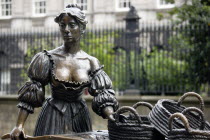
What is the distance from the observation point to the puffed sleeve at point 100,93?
5414 mm

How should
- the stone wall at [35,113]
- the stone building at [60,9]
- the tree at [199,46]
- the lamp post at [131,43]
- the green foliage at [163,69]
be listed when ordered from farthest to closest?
the stone building at [60,9] < the lamp post at [131,43] < the green foliage at [163,69] < the tree at [199,46] < the stone wall at [35,113]

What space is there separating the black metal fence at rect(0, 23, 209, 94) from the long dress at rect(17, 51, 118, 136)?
793cm

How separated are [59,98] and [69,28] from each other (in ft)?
2.55

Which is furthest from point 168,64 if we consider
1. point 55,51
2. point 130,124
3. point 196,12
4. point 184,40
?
point 130,124

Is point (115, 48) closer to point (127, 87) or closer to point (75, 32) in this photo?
point (127, 87)

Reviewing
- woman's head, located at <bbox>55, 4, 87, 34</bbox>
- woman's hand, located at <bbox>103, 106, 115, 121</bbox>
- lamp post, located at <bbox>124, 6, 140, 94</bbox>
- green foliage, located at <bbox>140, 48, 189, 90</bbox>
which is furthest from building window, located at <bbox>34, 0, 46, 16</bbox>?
woman's hand, located at <bbox>103, 106, 115, 121</bbox>

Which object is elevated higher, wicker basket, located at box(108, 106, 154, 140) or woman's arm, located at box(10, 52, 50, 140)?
woman's arm, located at box(10, 52, 50, 140)

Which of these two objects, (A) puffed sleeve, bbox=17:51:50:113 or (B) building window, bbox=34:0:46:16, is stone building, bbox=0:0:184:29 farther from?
(A) puffed sleeve, bbox=17:51:50:113

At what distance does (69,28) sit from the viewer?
5.47 metres

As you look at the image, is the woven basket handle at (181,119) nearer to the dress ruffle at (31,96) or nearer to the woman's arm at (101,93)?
the woman's arm at (101,93)

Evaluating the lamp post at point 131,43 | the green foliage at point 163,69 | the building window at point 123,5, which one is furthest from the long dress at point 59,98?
the building window at point 123,5

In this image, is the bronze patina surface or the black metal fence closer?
the bronze patina surface

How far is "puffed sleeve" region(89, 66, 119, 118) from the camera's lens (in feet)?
17.8

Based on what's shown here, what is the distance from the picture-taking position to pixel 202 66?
43.8 feet
